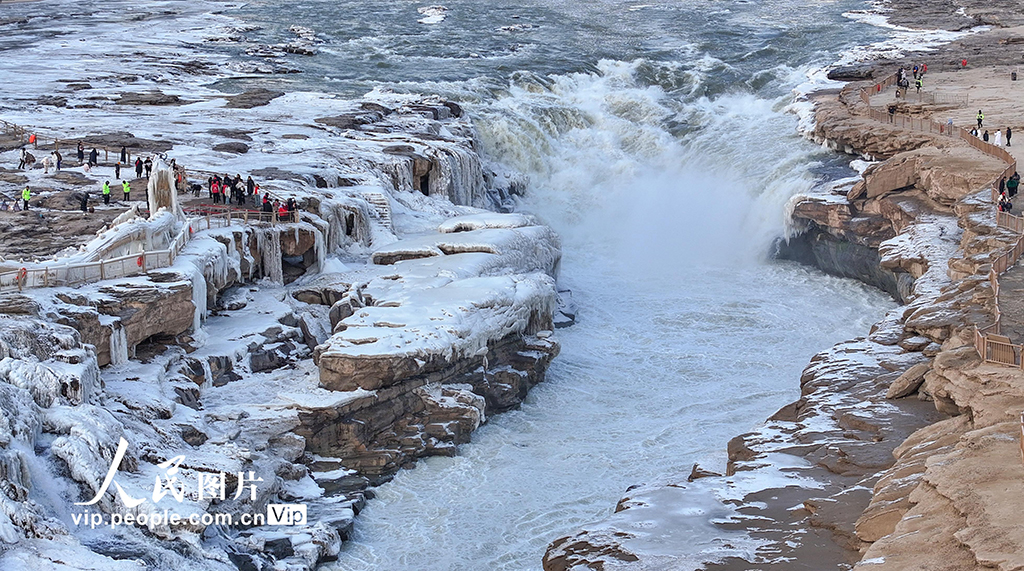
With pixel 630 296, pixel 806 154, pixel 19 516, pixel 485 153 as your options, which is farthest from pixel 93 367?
pixel 806 154

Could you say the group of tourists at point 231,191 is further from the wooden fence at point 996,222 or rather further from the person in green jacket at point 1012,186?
the person in green jacket at point 1012,186

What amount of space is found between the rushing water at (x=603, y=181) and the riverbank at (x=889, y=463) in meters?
2.58

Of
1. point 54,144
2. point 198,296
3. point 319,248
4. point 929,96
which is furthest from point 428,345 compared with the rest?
→ point 929,96

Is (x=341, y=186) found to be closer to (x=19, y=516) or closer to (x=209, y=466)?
(x=209, y=466)

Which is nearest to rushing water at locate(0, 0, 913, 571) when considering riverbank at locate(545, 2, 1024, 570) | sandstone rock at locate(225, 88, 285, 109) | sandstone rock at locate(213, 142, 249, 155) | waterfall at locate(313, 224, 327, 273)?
riverbank at locate(545, 2, 1024, 570)

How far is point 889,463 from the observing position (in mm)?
22156

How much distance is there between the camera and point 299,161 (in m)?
43.4

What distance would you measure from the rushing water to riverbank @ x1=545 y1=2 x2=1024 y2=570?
2579mm

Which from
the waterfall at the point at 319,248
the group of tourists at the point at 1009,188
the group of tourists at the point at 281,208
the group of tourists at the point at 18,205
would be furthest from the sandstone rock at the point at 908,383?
the group of tourists at the point at 18,205

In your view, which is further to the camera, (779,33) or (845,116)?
(779,33)

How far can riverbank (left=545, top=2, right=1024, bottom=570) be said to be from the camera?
1722 cm

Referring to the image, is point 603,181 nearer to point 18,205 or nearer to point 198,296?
point 18,205

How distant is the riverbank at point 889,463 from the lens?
17219mm

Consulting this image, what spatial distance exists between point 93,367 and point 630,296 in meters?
22.7
